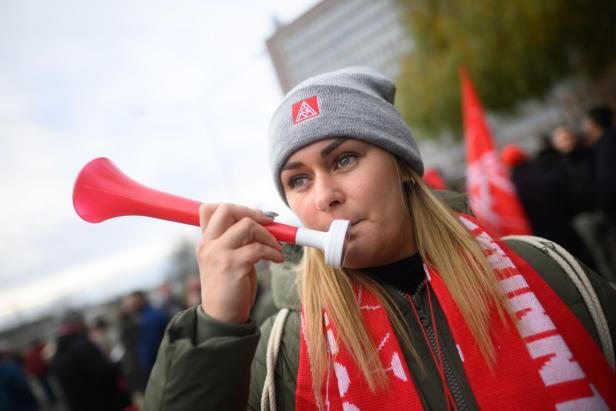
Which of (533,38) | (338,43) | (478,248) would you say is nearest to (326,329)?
(478,248)

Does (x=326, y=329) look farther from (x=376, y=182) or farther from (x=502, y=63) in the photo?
(x=502, y=63)

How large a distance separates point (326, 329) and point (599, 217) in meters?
6.61

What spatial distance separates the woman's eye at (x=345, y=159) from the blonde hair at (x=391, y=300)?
0.88 feet

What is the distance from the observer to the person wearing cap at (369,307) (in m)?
0.98

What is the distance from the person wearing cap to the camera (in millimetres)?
976

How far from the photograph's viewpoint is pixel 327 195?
1.23 m

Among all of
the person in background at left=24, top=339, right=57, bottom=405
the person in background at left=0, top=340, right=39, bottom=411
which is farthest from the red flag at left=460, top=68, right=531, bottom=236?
the person in background at left=24, top=339, right=57, bottom=405

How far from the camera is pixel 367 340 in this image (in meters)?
1.26

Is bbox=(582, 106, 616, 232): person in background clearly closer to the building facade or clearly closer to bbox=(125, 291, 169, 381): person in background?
bbox=(125, 291, 169, 381): person in background

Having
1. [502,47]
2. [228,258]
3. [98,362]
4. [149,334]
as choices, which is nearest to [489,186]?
[228,258]

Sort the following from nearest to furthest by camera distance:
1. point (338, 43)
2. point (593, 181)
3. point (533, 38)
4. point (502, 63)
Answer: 1. point (593, 181)
2. point (533, 38)
3. point (502, 63)
4. point (338, 43)

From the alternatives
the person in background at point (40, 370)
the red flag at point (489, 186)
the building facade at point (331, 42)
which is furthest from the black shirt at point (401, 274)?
the building facade at point (331, 42)

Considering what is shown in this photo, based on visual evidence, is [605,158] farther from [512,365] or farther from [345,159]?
[345,159]

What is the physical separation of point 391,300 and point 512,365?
418 mm
